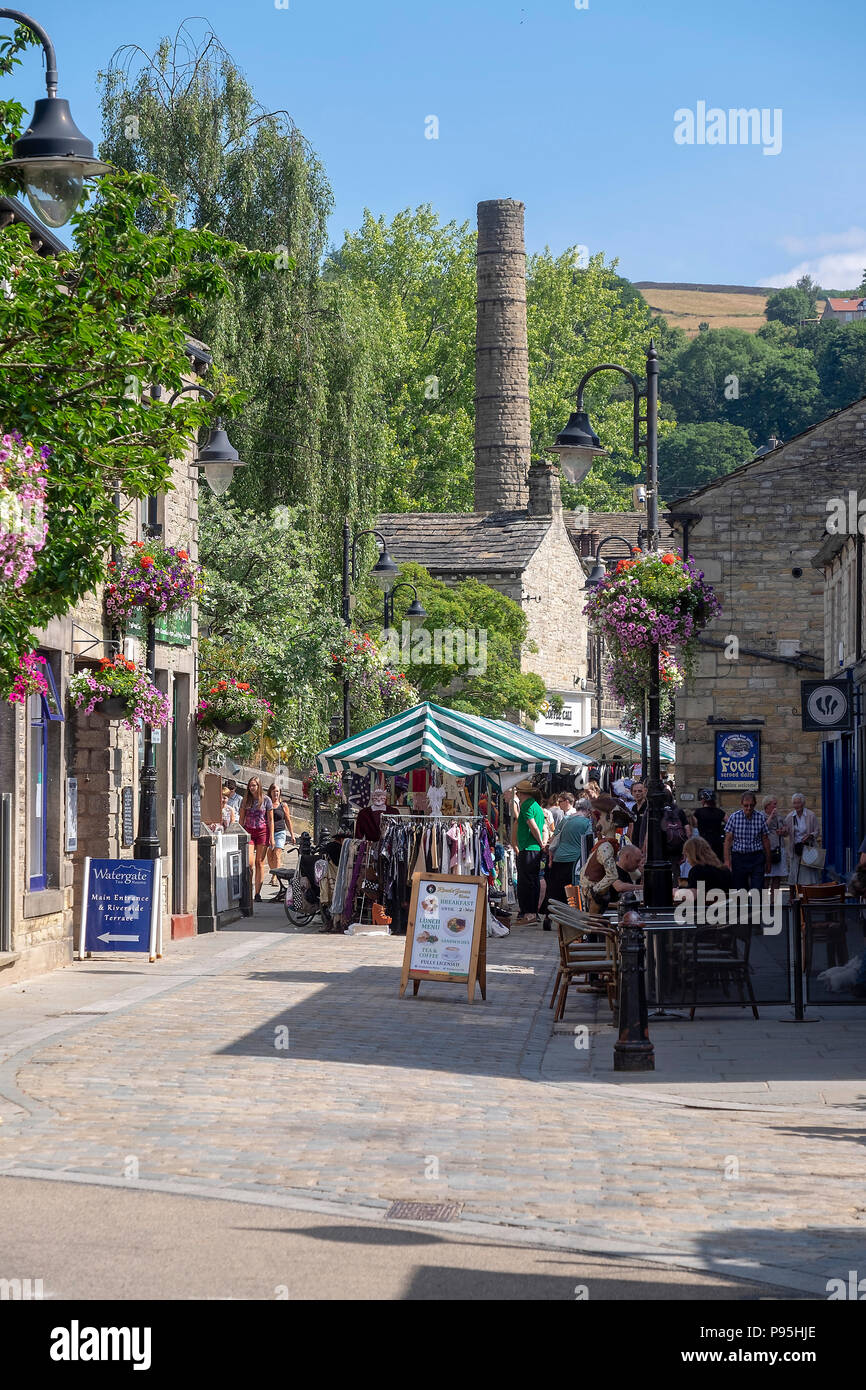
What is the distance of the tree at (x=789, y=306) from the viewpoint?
530 ft

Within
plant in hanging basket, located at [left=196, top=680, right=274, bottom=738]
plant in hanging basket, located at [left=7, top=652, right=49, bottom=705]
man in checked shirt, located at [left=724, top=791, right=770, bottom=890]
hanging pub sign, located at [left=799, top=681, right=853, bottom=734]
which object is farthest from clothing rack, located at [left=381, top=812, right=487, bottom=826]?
Answer: plant in hanging basket, located at [left=7, top=652, right=49, bottom=705]

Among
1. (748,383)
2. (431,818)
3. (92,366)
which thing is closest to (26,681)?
(92,366)

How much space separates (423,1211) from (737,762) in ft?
80.7

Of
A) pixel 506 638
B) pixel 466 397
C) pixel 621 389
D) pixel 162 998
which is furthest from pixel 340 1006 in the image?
pixel 621 389

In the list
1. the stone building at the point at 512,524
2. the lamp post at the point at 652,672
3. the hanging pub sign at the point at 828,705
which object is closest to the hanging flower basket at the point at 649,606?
the lamp post at the point at 652,672

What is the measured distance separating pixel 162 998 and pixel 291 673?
14256mm

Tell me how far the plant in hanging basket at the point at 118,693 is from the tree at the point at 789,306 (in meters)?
148

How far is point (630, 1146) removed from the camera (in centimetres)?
900

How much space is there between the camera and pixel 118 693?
1845 centimetres

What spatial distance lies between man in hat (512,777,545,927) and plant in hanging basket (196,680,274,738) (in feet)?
12.2

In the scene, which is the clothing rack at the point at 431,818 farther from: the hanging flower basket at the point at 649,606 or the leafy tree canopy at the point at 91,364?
the leafy tree canopy at the point at 91,364

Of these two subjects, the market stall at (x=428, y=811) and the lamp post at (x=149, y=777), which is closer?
the lamp post at (x=149, y=777)

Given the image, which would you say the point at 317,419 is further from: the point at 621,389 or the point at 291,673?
the point at 621,389

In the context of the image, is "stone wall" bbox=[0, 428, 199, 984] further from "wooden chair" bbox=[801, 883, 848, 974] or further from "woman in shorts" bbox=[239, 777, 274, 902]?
"woman in shorts" bbox=[239, 777, 274, 902]
